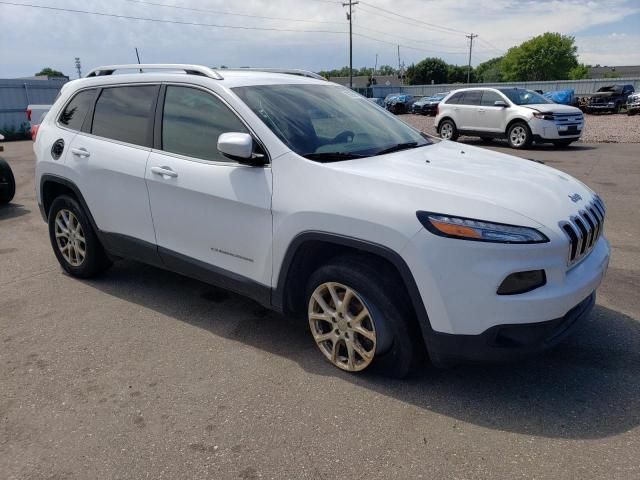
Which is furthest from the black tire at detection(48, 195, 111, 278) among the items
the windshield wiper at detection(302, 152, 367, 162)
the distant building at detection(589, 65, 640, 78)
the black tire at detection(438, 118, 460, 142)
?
the distant building at detection(589, 65, 640, 78)

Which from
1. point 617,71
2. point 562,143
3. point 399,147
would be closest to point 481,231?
point 399,147

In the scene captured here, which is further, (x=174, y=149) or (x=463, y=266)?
(x=174, y=149)

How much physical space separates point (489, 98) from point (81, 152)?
1307 centimetres

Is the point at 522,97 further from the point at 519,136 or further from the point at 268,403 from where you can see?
the point at 268,403

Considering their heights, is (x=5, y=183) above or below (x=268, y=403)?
above

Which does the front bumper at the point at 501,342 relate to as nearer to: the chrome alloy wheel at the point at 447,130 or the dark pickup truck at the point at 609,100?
the chrome alloy wheel at the point at 447,130

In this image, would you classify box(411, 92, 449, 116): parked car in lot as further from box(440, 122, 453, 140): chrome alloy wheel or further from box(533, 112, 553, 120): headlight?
box(533, 112, 553, 120): headlight

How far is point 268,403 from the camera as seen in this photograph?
9.80 feet

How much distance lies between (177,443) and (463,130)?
583 inches

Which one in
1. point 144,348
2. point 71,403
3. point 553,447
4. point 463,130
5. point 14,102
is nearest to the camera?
point 553,447

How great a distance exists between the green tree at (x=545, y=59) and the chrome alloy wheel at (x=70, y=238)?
373 ft

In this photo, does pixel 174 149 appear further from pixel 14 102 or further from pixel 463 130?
pixel 14 102

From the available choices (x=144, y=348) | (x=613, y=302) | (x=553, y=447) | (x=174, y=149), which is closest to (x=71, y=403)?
(x=144, y=348)

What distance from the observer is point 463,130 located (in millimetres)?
15922
